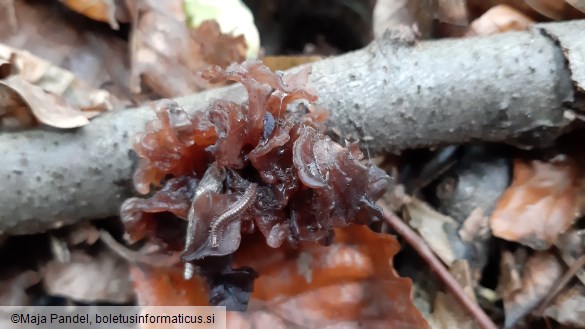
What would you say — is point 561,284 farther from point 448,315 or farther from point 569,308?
point 448,315

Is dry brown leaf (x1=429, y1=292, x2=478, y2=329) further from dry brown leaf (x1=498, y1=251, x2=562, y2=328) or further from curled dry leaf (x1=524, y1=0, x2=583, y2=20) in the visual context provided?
curled dry leaf (x1=524, y1=0, x2=583, y2=20)

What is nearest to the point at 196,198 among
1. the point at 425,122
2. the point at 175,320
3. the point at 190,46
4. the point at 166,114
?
the point at 166,114

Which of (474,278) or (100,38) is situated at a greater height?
(100,38)

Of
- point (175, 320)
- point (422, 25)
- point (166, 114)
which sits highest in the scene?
point (422, 25)

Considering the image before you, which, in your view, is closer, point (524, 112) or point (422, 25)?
point (524, 112)

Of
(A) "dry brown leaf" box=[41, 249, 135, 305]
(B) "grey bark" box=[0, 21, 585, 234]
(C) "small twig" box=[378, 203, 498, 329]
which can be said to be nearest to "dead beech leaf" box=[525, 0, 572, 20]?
(B) "grey bark" box=[0, 21, 585, 234]

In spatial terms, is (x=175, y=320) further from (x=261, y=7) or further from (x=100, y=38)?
(x=261, y=7)

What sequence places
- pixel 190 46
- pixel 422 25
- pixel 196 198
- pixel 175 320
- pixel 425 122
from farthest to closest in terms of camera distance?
pixel 190 46, pixel 422 25, pixel 425 122, pixel 175 320, pixel 196 198
